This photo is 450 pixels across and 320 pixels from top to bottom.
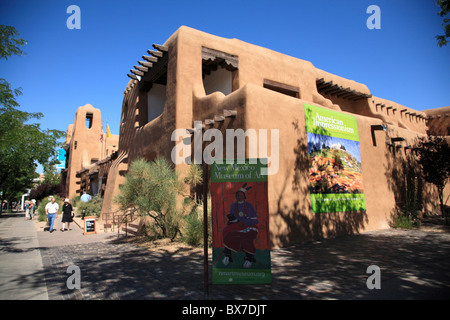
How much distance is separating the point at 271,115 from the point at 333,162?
138 inches

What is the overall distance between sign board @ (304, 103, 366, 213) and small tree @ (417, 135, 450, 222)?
5.08 metres

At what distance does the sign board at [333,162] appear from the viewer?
10023 mm

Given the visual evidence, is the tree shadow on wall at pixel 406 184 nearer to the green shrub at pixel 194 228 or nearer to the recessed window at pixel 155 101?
the green shrub at pixel 194 228

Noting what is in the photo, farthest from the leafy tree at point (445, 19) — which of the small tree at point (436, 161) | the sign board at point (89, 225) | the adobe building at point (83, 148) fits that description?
the adobe building at point (83, 148)

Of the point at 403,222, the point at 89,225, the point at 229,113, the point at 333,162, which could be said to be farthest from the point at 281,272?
the point at 89,225

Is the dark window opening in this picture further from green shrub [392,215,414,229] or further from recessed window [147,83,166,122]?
green shrub [392,215,414,229]

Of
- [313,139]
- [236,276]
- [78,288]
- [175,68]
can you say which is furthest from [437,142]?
[78,288]

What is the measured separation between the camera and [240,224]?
16.0ft

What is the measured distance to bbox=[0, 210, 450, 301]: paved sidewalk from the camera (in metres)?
4.66

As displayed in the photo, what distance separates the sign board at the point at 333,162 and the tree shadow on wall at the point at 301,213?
27 cm

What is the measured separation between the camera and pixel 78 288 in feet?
16.8

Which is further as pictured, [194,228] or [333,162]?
[333,162]

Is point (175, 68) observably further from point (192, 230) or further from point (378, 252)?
point (378, 252)

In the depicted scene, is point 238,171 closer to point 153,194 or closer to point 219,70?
point 153,194
